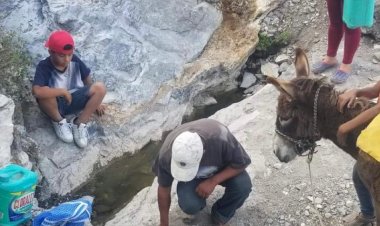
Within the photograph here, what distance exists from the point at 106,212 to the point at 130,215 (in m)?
0.58

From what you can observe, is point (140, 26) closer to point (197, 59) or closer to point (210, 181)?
point (197, 59)

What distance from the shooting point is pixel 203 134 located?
4.44 meters

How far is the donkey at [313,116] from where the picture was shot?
12.9 ft

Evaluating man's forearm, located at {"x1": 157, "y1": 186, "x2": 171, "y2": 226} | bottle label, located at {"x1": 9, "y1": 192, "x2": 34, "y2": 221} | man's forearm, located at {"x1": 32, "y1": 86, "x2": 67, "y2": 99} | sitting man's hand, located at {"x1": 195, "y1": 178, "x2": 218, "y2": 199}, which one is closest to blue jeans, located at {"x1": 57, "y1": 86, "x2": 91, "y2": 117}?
man's forearm, located at {"x1": 32, "y1": 86, "x2": 67, "y2": 99}

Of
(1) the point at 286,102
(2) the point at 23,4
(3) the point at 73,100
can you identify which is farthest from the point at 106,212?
(2) the point at 23,4

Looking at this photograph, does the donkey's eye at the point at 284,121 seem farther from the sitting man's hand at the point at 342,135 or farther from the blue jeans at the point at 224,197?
the blue jeans at the point at 224,197

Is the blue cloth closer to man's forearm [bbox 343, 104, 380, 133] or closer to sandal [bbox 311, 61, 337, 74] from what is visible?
man's forearm [bbox 343, 104, 380, 133]

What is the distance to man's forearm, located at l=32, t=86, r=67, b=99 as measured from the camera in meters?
6.18

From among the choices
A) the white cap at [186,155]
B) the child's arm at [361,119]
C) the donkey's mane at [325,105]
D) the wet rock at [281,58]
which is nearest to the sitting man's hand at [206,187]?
the white cap at [186,155]

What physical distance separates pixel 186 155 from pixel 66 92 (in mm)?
2557

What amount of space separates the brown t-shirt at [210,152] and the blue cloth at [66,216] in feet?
2.78

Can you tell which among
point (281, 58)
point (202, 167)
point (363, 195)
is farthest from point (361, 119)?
point (281, 58)

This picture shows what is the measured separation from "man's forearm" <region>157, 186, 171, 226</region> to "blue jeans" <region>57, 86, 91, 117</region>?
7.64ft

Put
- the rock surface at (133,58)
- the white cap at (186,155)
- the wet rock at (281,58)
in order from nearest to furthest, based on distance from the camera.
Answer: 1. the white cap at (186,155)
2. the rock surface at (133,58)
3. the wet rock at (281,58)
